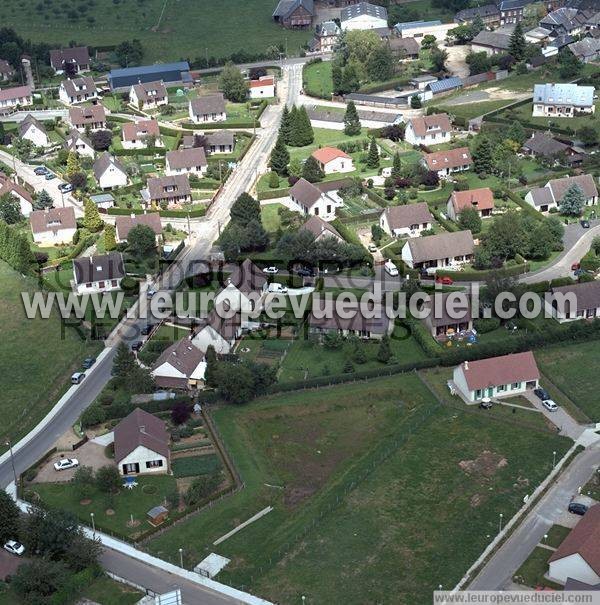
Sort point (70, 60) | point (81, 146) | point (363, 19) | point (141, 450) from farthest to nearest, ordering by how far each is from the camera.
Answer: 1. point (363, 19)
2. point (70, 60)
3. point (81, 146)
4. point (141, 450)

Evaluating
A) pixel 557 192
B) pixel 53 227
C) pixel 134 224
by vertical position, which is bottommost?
pixel 557 192

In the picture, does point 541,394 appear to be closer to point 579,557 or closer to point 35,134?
point 579,557

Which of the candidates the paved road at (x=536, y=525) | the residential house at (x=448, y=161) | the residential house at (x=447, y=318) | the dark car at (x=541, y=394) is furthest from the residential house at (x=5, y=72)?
the paved road at (x=536, y=525)

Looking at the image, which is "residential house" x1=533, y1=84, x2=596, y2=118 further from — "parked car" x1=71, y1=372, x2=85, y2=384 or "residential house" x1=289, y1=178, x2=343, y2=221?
"parked car" x1=71, y1=372, x2=85, y2=384

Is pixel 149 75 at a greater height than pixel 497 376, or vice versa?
pixel 149 75

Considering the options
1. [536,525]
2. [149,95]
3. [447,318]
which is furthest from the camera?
[149,95]

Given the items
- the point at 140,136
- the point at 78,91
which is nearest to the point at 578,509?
the point at 140,136

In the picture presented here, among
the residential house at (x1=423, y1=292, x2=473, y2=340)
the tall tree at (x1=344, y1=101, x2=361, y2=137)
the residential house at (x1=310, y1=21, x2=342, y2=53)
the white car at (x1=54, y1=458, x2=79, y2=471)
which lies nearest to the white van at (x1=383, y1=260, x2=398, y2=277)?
the residential house at (x1=423, y1=292, x2=473, y2=340)

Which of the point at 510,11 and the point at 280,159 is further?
the point at 510,11
